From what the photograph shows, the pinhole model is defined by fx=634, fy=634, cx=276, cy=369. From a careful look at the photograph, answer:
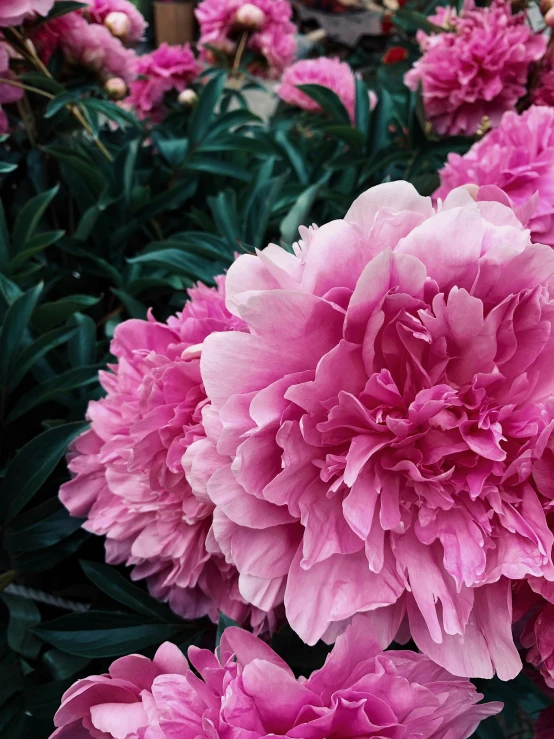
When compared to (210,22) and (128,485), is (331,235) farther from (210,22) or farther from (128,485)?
(210,22)

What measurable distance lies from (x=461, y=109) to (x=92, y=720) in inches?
28.0

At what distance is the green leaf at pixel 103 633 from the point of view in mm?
383

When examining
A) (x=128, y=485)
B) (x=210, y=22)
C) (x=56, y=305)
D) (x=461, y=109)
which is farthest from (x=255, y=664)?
(x=210, y=22)

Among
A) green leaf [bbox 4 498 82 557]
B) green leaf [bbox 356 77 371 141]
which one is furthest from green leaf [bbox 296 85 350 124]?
green leaf [bbox 4 498 82 557]

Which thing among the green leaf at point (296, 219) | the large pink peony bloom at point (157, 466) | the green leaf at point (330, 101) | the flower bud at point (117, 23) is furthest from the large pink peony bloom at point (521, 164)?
the flower bud at point (117, 23)

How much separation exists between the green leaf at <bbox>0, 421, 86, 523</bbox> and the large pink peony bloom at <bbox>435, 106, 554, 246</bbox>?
Answer: 326 mm

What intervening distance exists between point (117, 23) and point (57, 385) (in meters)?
0.49

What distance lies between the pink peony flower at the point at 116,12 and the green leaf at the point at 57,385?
0.47m

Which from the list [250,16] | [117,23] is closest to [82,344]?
[117,23]

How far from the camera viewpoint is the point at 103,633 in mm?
391

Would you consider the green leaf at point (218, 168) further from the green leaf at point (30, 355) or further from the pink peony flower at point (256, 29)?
the pink peony flower at point (256, 29)

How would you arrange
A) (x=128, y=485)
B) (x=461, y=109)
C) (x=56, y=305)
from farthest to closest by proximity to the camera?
(x=461, y=109)
(x=56, y=305)
(x=128, y=485)

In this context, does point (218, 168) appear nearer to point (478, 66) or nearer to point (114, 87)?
point (114, 87)

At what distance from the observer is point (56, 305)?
0.52 m
